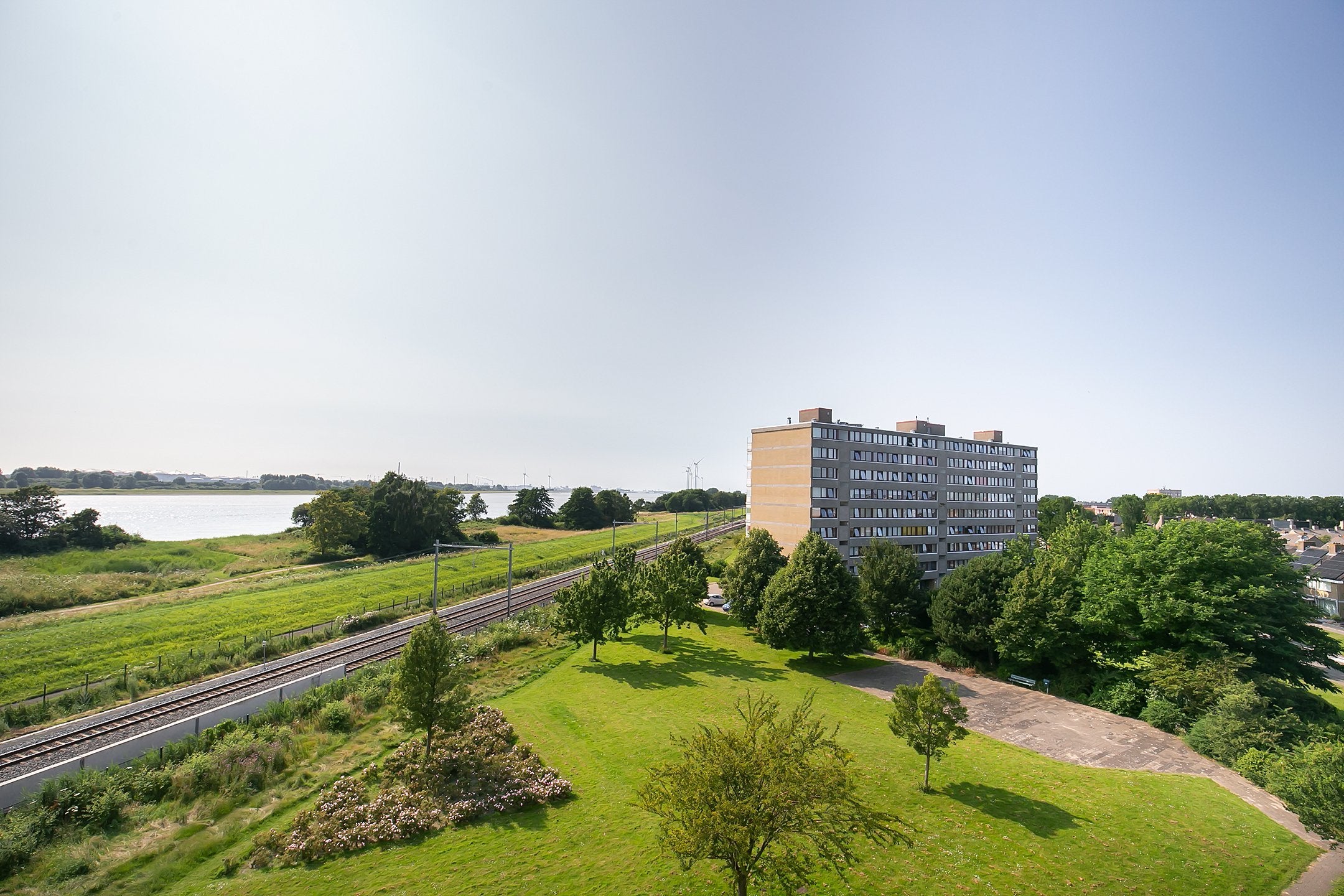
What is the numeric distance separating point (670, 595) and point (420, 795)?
2627cm

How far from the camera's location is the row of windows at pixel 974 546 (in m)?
88.6

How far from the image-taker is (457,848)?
1873 cm

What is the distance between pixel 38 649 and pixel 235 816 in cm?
→ 3689

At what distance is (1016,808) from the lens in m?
22.4

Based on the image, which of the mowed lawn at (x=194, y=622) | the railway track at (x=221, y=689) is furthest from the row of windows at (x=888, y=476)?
the mowed lawn at (x=194, y=622)

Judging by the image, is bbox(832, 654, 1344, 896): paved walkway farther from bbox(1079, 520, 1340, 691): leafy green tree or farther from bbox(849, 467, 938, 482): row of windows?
bbox(849, 467, 938, 482): row of windows

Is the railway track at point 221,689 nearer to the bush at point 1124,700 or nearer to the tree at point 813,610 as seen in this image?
the tree at point 813,610

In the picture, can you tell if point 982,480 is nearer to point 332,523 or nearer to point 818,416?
point 818,416

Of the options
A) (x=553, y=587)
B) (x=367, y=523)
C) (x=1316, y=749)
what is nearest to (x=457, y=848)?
(x=1316, y=749)

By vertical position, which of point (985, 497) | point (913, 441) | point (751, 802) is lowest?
point (751, 802)

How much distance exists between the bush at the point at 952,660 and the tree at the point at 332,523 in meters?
91.1

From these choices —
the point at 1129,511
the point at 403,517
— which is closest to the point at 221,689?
the point at 403,517

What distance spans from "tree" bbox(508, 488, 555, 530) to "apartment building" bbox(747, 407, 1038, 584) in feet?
266

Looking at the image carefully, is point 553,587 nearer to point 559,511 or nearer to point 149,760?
point 149,760
